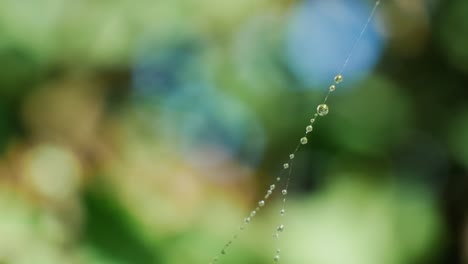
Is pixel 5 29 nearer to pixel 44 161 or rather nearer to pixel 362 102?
pixel 44 161

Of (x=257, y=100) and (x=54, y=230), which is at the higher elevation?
(x=257, y=100)

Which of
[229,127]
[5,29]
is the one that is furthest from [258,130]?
[5,29]

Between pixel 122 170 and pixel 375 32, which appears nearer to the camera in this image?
pixel 122 170

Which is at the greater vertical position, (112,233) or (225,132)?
(225,132)

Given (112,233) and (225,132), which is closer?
(112,233)

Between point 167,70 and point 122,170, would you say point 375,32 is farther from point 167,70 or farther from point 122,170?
point 122,170

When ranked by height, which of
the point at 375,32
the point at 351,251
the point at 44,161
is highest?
the point at 375,32
